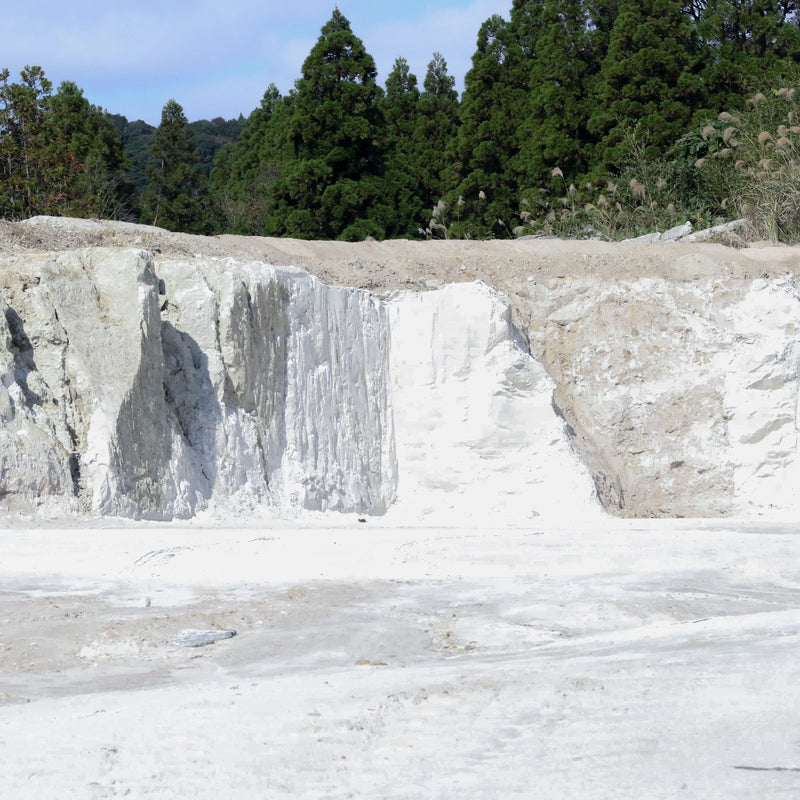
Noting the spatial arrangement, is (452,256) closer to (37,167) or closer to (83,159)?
(37,167)

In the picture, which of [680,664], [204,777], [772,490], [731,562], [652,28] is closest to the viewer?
[204,777]

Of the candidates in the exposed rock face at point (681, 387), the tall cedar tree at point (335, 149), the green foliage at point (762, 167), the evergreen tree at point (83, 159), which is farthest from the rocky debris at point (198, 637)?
the tall cedar tree at point (335, 149)

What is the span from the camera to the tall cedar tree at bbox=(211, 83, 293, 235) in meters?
29.4

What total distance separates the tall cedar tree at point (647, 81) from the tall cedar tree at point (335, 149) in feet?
18.3

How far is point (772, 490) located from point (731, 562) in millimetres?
5620

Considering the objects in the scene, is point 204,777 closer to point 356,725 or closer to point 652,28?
point 356,725

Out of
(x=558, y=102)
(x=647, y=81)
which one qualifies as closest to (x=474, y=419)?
(x=647, y=81)

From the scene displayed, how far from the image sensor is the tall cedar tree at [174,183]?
28.8 m

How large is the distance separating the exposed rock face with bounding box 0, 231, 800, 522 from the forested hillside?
4632 millimetres

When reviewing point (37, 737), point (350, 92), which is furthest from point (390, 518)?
point (350, 92)

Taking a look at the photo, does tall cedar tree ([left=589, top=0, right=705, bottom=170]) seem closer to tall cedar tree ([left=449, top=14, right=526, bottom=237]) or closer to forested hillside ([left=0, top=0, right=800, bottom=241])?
forested hillside ([left=0, top=0, right=800, bottom=241])

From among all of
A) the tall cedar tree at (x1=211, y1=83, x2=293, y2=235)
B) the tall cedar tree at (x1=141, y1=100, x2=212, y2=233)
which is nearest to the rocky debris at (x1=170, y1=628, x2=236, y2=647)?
the tall cedar tree at (x1=211, y1=83, x2=293, y2=235)

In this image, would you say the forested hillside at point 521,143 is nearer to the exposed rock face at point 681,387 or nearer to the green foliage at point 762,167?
the green foliage at point 762,167

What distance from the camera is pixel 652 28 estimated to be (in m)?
26.8
